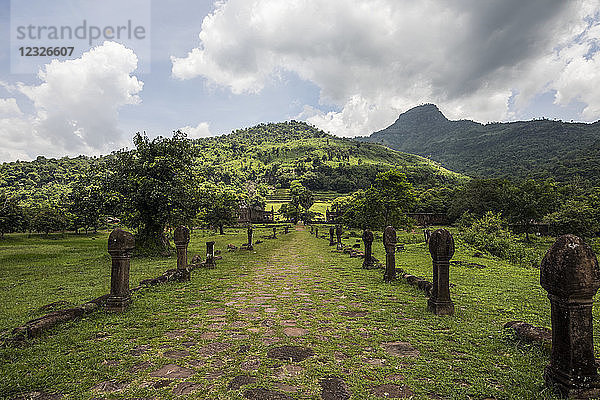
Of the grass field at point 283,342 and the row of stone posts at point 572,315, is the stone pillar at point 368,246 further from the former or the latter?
the row of stone posts at point 572,315

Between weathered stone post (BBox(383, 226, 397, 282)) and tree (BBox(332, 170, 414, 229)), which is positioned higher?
tree (BBox(332, 170, 414, 229))

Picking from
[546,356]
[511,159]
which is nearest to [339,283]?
[546,356]

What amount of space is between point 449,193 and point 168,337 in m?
78.1

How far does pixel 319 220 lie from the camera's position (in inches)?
3039

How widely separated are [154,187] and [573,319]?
706 inches

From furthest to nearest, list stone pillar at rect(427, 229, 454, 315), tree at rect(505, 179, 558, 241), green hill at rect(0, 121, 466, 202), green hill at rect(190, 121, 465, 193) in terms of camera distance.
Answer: green hill at rect(190, 121, 465, 193) → green hill at rect(0, 121, 466, 202) → tree at rect(505, 179, 558, 241) → stone pillar at rect(427, 229, 454, 315)

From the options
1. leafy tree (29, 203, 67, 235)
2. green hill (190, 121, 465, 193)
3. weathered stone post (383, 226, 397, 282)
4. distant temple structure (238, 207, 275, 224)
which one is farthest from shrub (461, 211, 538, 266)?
green hill (190, 121, 465, 193)

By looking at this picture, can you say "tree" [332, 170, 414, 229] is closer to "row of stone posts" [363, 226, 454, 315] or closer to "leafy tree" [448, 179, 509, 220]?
"row of stone posts" [363, 226, 454, 315]

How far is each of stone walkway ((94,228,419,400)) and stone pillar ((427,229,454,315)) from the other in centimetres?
128

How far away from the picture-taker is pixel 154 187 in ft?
56.7

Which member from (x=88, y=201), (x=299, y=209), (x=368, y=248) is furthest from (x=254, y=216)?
(x=368, y=248)

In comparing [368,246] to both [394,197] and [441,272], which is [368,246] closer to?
[441,272]

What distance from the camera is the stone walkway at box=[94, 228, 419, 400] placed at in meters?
3.57

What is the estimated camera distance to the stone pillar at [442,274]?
6.40 meters
